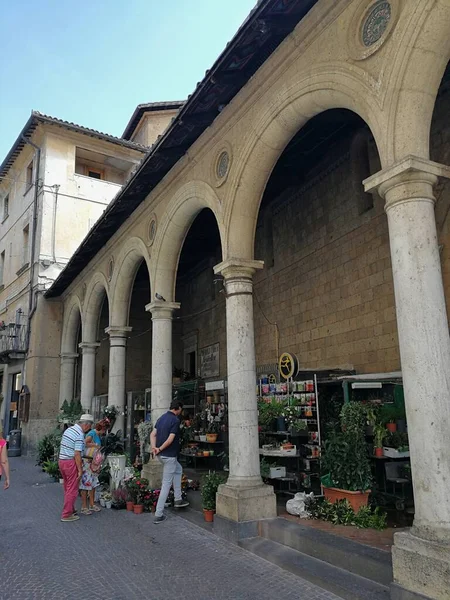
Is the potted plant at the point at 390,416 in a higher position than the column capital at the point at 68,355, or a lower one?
lower

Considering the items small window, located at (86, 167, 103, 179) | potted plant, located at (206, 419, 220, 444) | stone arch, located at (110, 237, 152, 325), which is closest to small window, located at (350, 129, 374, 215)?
stone arch, located at (110, 237, 152, 325)

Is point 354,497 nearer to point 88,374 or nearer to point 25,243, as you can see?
point 88,374

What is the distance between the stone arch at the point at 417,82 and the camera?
4258 mm

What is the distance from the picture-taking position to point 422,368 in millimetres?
3939

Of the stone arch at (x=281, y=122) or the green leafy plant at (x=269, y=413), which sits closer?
the stone arch at (x=281, y=122)

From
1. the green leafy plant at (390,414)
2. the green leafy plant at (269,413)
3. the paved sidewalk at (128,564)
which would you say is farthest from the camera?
the green leafy plant at (269,413)

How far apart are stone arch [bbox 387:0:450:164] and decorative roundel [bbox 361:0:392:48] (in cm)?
41

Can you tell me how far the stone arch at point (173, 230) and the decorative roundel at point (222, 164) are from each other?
1.38 feet

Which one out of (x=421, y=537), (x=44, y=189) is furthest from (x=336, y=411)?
(x=44, y=189)

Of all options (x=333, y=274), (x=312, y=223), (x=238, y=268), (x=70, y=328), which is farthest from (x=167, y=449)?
(x=70, y=328)

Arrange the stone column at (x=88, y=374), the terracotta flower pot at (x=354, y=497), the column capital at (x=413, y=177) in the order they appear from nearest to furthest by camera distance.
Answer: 1. the column capital at (x=413, y=177)
2. the terracotta flower pot at (x=354, y=497)
3. the stone column at (x=88, y=374)

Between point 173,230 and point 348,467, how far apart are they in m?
5.22

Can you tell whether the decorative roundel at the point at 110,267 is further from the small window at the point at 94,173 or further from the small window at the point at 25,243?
the small window at the point at 94,173

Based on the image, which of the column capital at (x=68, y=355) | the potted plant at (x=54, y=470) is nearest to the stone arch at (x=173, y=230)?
the potted plant at (x=54, y=470)
